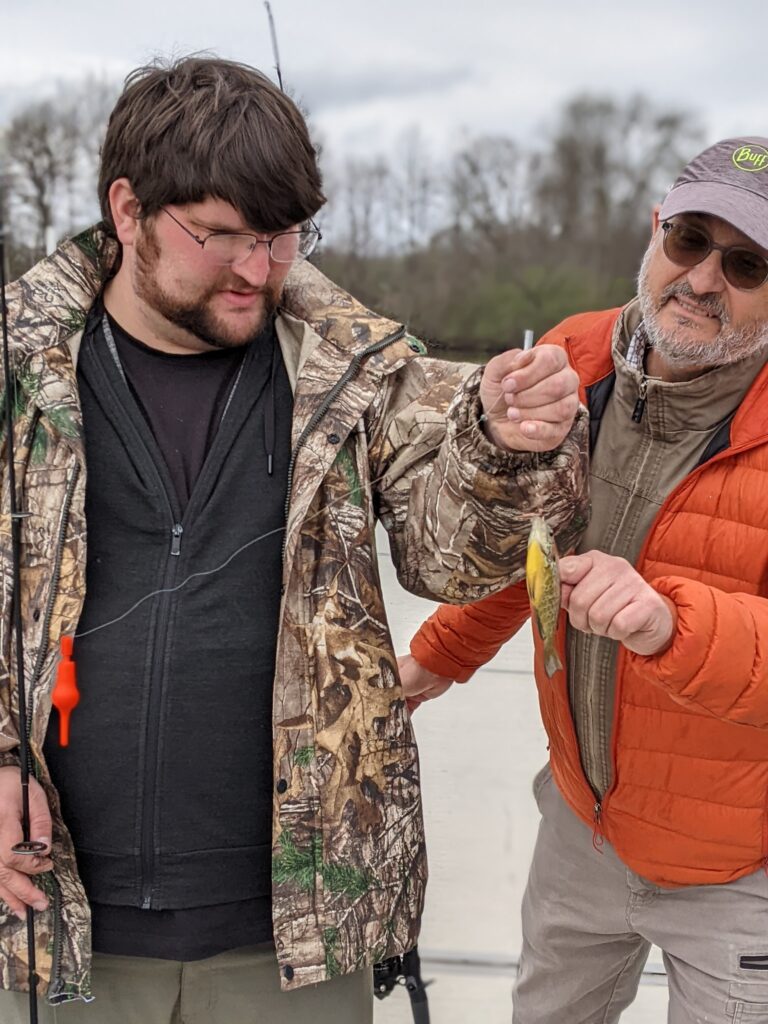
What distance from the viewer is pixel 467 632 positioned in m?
2.11

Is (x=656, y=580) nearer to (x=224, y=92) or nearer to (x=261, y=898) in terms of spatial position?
(x=261, y=898)

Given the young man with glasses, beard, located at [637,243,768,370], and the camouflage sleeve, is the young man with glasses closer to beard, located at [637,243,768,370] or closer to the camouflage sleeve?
the camouflage sleeve

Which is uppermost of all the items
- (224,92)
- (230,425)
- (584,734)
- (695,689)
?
(224,92)

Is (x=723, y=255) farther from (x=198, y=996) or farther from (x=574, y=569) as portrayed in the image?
(x=198, y=996)

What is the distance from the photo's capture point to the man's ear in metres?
1.63

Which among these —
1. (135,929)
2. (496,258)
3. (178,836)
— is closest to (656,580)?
(178,836)

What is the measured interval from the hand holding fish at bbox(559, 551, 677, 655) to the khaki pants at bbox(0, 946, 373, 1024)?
0.81 meters

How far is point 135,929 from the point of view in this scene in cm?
162

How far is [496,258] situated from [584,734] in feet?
48.5

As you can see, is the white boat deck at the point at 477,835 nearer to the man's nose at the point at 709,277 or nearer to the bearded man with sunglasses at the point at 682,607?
the bearded man with sunglasses at the point at 682,607

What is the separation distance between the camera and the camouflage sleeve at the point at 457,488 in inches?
57.9

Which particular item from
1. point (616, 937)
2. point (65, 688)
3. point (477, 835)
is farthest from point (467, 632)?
point (477, 835)

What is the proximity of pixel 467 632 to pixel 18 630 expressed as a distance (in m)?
0.97

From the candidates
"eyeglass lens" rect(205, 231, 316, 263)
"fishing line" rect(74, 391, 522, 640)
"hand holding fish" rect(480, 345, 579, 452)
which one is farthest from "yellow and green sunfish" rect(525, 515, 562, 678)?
"eyeglass lens" rect(205, 231, 316, 263)
